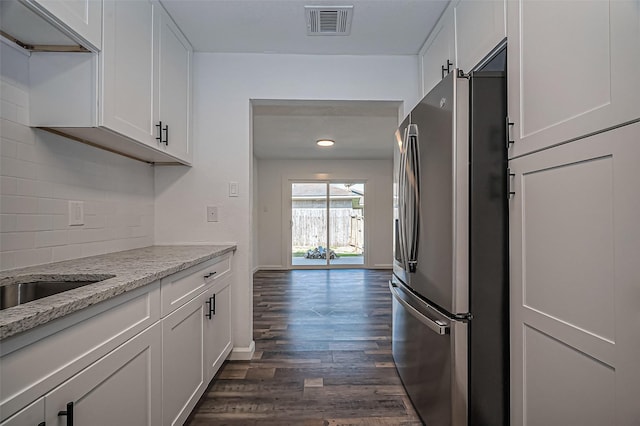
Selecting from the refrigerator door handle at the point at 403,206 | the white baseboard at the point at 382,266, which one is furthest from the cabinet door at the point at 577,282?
the white baseboard at the point at 382,266

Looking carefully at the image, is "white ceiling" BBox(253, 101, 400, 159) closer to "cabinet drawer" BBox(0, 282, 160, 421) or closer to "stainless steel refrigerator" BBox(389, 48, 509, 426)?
"stainless steel refrigerator" BBox(389, 48, 509, 426)

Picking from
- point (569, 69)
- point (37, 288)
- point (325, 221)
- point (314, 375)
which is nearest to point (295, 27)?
point (569, 69)

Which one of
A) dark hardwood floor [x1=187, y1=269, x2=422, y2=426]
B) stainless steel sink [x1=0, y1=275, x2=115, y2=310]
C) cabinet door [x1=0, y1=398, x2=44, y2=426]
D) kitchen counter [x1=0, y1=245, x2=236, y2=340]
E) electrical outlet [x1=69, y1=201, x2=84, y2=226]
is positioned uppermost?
electrical outlet [x1=69, y1=201, x2=84, y2=226]

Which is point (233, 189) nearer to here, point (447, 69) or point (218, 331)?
point (218, 331)

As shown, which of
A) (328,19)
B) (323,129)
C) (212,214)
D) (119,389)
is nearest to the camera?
(119,389)

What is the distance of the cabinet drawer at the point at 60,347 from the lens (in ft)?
2.33

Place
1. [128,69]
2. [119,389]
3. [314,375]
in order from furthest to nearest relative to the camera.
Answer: [314,375] < [128,69] < [119,389]

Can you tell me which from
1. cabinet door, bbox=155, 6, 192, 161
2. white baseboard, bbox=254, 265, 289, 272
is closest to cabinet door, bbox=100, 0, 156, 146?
cabinet door, bbox=155, 6, 192, 161

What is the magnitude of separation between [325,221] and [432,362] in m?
5.78

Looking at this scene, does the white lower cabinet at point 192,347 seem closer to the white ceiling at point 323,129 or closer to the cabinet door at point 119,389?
the cabinet door at point 119,389

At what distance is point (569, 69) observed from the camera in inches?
40.2

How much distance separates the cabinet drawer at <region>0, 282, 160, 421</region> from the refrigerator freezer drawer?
49.0 inches

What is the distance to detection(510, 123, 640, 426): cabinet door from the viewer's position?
837 millimetres

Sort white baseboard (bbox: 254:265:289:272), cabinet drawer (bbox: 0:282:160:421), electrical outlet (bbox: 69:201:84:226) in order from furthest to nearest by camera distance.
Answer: white baseboard (bbox: 254:265:289:272) → electrical outlet (bbox: 69:201:84:226) → cabinet drawer (bbox: 0:282:160:421)
